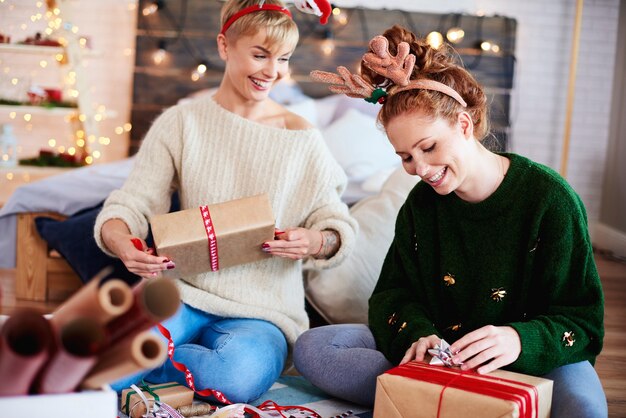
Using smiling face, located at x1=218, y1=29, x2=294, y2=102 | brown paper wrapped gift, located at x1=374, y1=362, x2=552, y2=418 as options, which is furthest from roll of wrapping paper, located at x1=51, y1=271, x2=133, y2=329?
smiling face, located at x1=218, y1=29, x2=294, y2=102

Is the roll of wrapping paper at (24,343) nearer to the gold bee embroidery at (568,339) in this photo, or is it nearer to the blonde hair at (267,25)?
the gold bee embroidery at (568,339)

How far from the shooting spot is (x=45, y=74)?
4742mm

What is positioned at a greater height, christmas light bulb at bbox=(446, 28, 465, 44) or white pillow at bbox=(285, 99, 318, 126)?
christmas light bulb at bbox=(446, 28, 465, 44)

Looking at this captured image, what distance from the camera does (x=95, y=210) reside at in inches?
111

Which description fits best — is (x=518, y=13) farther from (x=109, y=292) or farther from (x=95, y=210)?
(x=109, y=292)

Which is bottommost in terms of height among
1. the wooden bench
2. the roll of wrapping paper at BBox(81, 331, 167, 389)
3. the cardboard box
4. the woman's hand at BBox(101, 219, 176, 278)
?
the wooden bench

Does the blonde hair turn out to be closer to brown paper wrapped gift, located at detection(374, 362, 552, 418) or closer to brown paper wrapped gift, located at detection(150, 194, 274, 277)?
brown paper wrapped gift, located at detection(150, 194, 274, 277)

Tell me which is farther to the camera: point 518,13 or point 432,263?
point 518,13

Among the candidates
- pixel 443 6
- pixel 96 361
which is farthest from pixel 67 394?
pixel 443 6

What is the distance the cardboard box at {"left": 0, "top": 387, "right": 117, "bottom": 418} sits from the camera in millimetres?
757

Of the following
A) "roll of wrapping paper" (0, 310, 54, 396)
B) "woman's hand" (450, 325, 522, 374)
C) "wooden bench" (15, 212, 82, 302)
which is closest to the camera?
"roll of wrapping paper" (0, 310, 54, 396)

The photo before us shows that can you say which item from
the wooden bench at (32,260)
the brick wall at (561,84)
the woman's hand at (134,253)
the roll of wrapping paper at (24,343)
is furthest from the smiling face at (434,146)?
the brick wall at (561,84)

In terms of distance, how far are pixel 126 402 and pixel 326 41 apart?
335 centimetres

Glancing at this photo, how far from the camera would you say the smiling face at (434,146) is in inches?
58.2
